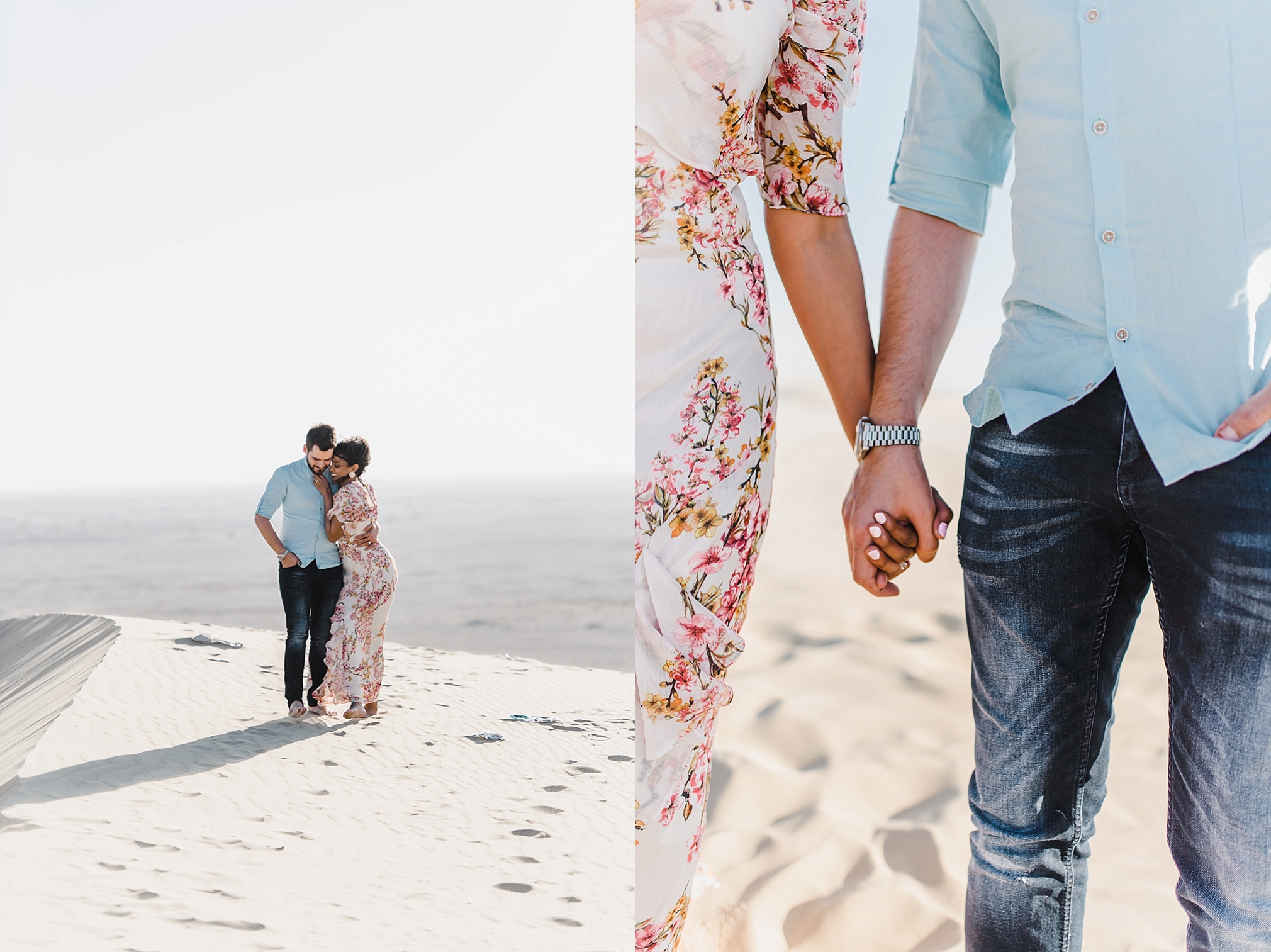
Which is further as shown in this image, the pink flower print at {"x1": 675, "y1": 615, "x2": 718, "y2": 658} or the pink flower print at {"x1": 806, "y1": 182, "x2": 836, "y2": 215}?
the pink flower print at {"x1": 806, "y1": 182, "x2": 836, "y2": 215}

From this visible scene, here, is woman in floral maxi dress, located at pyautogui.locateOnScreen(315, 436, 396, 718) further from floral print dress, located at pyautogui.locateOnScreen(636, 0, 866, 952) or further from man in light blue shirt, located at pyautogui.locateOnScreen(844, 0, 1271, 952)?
man in light blue shirt, located at pyautogui.locateOnScreen(844, 0, 1271, 952)

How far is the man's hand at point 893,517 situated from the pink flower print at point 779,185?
0.34 meters

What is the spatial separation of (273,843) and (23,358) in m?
5.50

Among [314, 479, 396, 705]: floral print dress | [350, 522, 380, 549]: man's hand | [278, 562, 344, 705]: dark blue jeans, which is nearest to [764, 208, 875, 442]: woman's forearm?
[314, 479, 396, 705]: floral print dress

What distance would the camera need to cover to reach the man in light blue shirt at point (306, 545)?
372 cm

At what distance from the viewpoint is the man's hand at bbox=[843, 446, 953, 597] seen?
91 cm

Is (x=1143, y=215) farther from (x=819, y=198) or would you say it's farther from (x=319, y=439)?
(x=319, y=439)

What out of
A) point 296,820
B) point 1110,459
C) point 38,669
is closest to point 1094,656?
point 1110,459

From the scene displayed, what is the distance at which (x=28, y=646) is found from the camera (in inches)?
289

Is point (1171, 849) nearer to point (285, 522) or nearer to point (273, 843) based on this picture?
point (285, 522)

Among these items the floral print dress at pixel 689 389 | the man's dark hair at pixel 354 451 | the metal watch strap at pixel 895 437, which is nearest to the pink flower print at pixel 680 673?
the floral print dress at pixel 689 389

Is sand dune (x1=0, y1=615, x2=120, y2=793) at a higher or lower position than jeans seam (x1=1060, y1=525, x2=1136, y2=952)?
lower

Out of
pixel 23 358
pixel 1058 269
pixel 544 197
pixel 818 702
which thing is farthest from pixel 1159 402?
pixel 544 197

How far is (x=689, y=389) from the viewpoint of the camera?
0.85m
